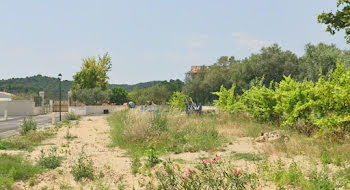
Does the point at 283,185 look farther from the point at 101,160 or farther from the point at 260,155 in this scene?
the point at 101,160

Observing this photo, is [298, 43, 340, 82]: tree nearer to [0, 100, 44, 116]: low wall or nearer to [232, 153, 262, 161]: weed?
[232, 153, 262, 161]: weed

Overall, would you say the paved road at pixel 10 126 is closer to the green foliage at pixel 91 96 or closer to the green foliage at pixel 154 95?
the green foliage at pixel 91 96

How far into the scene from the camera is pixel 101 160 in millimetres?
Result: 8859

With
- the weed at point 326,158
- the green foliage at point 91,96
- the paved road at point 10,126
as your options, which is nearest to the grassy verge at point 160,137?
Answer: the weed at point 326,158

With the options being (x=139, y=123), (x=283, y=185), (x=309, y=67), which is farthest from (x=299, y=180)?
(x=309, y=67)

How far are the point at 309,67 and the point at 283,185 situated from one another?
30.1 meters

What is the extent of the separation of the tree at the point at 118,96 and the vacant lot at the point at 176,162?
32.1 metres

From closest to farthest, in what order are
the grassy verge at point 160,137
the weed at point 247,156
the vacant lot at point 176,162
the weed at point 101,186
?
the vacant lot at point 176,162 → the weed at point 101,186 → the weed at point 247,156 → the grassy verge at point 160,137

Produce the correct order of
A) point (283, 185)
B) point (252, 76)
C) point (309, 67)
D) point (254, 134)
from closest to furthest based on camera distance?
point (283, 185) → point (254, 134) → point (309, 67) → point (252, 76)

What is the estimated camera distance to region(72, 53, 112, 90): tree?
48.9 metres

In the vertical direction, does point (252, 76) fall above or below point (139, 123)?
above

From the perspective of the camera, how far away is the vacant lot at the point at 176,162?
568 centimetres

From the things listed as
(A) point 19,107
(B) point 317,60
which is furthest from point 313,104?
(A) point 19,107

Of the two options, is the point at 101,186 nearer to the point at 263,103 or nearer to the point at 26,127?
the point at 26,127
